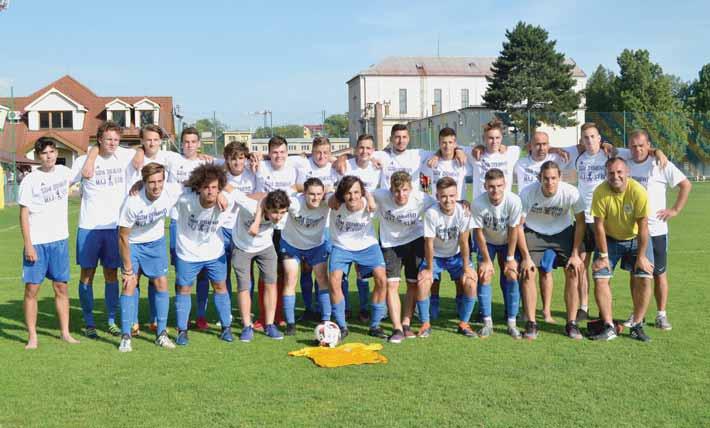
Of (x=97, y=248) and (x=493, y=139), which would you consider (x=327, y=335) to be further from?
(x=493, y=139)

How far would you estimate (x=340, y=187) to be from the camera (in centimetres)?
599

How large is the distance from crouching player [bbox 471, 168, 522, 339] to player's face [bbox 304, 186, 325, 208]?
1.36m

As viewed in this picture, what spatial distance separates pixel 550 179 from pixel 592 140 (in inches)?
38.9

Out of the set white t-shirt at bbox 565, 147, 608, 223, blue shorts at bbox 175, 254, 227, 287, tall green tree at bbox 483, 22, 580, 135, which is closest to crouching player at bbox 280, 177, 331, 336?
blue shorts at bbox 175, 254, 227, 287

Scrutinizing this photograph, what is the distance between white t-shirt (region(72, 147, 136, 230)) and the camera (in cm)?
622

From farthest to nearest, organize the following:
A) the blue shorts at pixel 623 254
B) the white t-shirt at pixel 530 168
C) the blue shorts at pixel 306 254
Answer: the white t-shirt at pixel 530 168, the blue shorts at pixel 306 254, the blue shorts at pixel 623 254

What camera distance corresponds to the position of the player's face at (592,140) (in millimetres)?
6641

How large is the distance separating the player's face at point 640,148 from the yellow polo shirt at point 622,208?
18.6 inches

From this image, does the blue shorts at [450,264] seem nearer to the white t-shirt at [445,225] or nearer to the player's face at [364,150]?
the white t-shirt at [445,225]

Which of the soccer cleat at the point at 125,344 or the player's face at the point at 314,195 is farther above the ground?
the player's face at the point at 314,195

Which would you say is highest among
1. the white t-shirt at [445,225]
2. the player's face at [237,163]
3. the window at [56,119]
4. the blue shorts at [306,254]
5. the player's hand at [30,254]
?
the window at [56,119]

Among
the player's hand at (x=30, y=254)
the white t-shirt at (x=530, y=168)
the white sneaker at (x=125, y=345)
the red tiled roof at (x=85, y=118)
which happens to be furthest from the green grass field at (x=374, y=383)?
the red tiled roof at (x=85, y=118)

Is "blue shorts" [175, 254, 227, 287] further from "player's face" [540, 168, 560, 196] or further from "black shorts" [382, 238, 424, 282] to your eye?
"player's face" [540, 168, 560, 196]

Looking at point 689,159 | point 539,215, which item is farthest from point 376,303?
point 689,159
